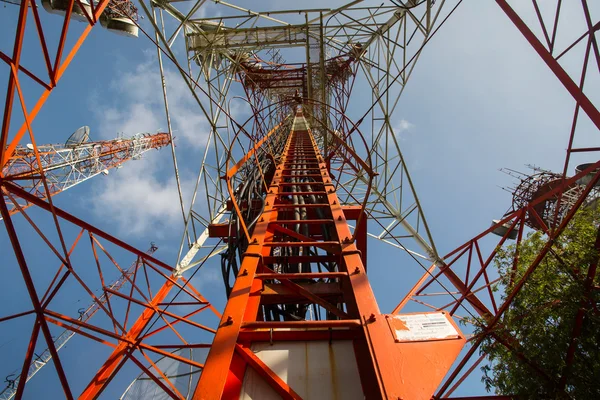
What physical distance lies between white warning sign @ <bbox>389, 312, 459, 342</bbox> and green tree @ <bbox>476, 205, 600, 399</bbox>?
0.48 metres

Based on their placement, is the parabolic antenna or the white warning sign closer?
the white warning sign

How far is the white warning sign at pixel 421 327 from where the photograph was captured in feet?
6.96

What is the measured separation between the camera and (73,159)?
17.2 metres

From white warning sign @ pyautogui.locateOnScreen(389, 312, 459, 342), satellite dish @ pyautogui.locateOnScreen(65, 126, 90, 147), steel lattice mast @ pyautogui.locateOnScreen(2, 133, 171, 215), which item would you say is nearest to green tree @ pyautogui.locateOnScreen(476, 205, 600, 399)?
white warning sign @ pyautogui.locateOnScreen(389, 312, 459, 342)

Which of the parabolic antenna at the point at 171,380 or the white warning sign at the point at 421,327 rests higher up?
the white warning sign at the point at 421,327

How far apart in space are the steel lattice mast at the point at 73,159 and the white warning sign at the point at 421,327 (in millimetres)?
14814

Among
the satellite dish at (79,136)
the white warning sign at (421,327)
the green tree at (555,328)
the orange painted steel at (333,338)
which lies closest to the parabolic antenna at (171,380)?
the orange painted steel at (333,338)

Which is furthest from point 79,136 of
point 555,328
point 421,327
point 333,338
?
point 555,328

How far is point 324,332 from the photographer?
216 centimetres

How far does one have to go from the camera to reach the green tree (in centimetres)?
197

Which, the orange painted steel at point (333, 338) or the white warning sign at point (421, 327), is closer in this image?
the orange painted steel at point (333, 338)

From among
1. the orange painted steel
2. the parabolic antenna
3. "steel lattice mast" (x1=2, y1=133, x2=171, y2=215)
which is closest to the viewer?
the orange painted steel

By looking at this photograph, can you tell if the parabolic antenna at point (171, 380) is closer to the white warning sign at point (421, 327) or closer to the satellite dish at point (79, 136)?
the white warning sign at point (421, 327)

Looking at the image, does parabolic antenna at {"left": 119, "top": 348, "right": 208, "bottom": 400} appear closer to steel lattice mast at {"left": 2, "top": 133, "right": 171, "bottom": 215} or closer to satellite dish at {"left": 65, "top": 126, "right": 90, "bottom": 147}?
steel lattice mast at {"left": 2, "top": 133, "right": 171, "bottom": 215}
